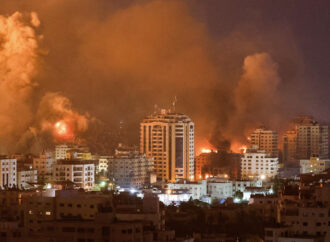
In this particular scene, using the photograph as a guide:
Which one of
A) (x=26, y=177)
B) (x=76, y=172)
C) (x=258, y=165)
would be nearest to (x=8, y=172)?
(x=26, y=177)

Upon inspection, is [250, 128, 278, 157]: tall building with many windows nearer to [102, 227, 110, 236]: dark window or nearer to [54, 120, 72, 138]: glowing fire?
[54, 120, 72, 138]: glowing fire

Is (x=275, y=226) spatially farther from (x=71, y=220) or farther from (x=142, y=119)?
(x=142, y=119)

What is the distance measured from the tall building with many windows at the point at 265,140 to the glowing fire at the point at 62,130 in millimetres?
6469

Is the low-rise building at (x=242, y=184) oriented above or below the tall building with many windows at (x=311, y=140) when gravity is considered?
below

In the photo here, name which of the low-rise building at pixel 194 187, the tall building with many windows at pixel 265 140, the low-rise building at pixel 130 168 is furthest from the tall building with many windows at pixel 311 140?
the low-rise building at pixel 194 187

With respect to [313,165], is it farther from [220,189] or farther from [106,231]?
[106,231]

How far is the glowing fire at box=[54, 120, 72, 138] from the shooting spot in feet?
139

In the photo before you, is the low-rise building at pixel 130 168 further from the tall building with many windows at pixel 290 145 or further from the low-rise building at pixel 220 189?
the tall building with many windows at pixel 290 145

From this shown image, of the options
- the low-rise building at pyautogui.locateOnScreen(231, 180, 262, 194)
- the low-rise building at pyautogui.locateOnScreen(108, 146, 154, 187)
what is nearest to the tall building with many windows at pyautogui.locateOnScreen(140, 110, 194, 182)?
the low-rise building at pyautogui.locateOnScreen(108, 146, 154, 187)

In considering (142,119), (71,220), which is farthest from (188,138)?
(71,220)

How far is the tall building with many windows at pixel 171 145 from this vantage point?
138 feet

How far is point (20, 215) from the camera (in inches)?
1128

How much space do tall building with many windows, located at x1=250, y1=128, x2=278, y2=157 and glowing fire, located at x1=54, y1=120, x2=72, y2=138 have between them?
647 cm

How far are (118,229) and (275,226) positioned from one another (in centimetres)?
403
